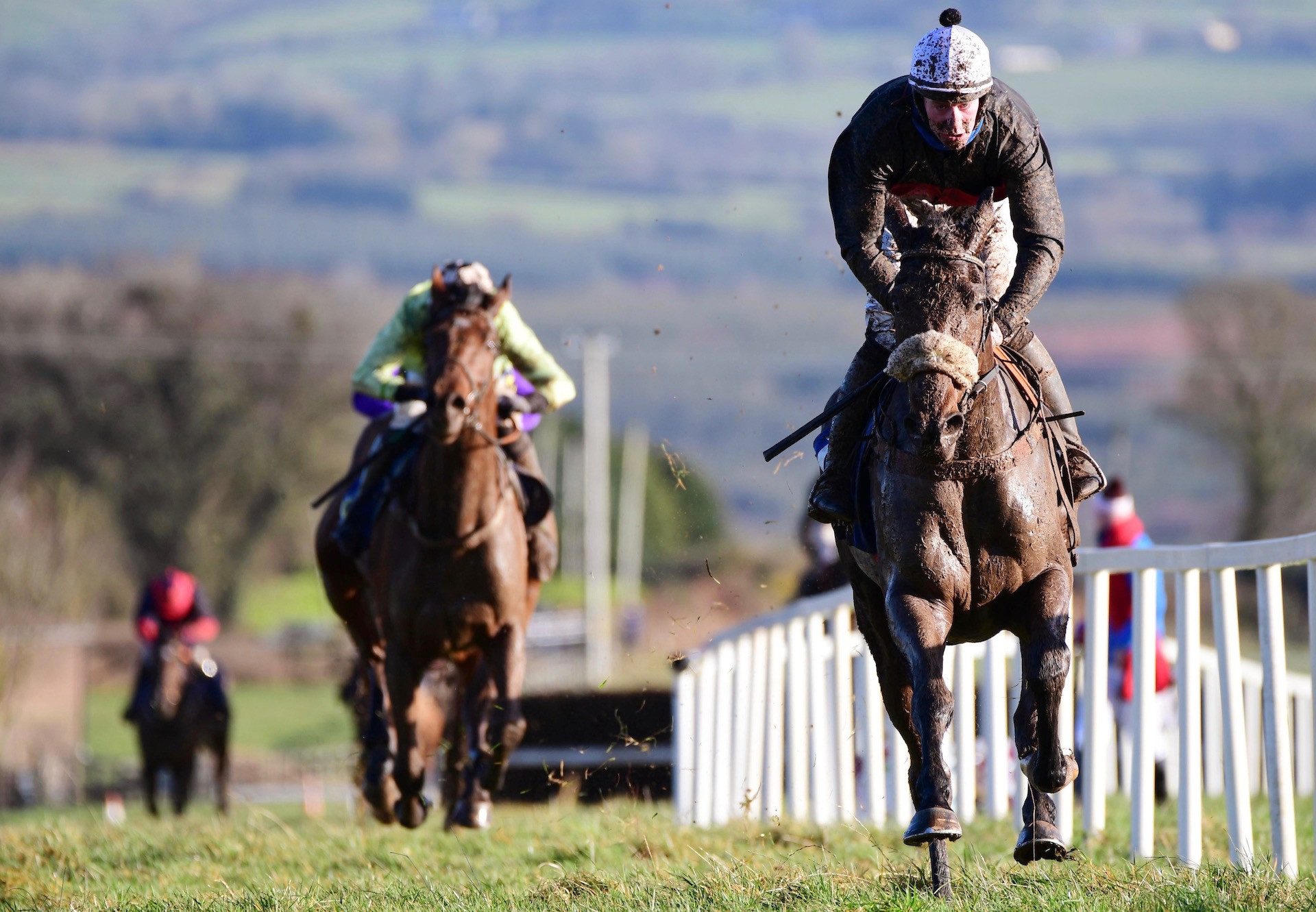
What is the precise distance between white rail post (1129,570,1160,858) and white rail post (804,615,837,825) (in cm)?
216

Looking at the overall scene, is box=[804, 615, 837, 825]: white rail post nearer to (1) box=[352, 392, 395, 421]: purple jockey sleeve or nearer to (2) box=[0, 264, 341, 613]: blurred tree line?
(1) box=[352, 392, 395, 421]: purple jockey sleeve

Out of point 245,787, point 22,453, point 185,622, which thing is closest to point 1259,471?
point 245,787

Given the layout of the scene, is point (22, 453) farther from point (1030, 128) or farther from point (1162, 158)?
point (1162, 158)

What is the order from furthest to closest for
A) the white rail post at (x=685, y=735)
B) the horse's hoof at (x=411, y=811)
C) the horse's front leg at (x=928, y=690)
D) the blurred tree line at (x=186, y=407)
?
the blurred tree line at (x=186, y=407) < the white rail post at (x=685, y=735) < the horse's hoof at (x=411, y=811) < the horse's front leg at (x=928, y=690)

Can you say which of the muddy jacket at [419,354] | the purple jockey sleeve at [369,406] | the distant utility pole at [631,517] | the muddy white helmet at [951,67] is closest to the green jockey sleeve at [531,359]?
the muddy jacket at [419,354]

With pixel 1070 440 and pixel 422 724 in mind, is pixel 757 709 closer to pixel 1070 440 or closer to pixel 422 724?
pixel 422 724

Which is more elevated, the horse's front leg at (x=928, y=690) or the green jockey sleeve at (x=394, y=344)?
the green jockey sleeve at (x=394, y=344)

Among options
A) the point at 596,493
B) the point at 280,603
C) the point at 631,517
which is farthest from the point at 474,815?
the point at 280,603

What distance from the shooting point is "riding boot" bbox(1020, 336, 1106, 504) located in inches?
262

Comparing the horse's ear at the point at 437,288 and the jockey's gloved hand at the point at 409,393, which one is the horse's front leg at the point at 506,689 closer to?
the jockey's gloved hand at the point at 409,393

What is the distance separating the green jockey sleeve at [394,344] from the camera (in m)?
9.12

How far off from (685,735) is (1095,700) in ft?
12.9

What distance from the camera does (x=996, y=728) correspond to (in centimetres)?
891

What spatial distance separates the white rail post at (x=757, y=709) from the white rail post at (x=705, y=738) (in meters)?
0.33
